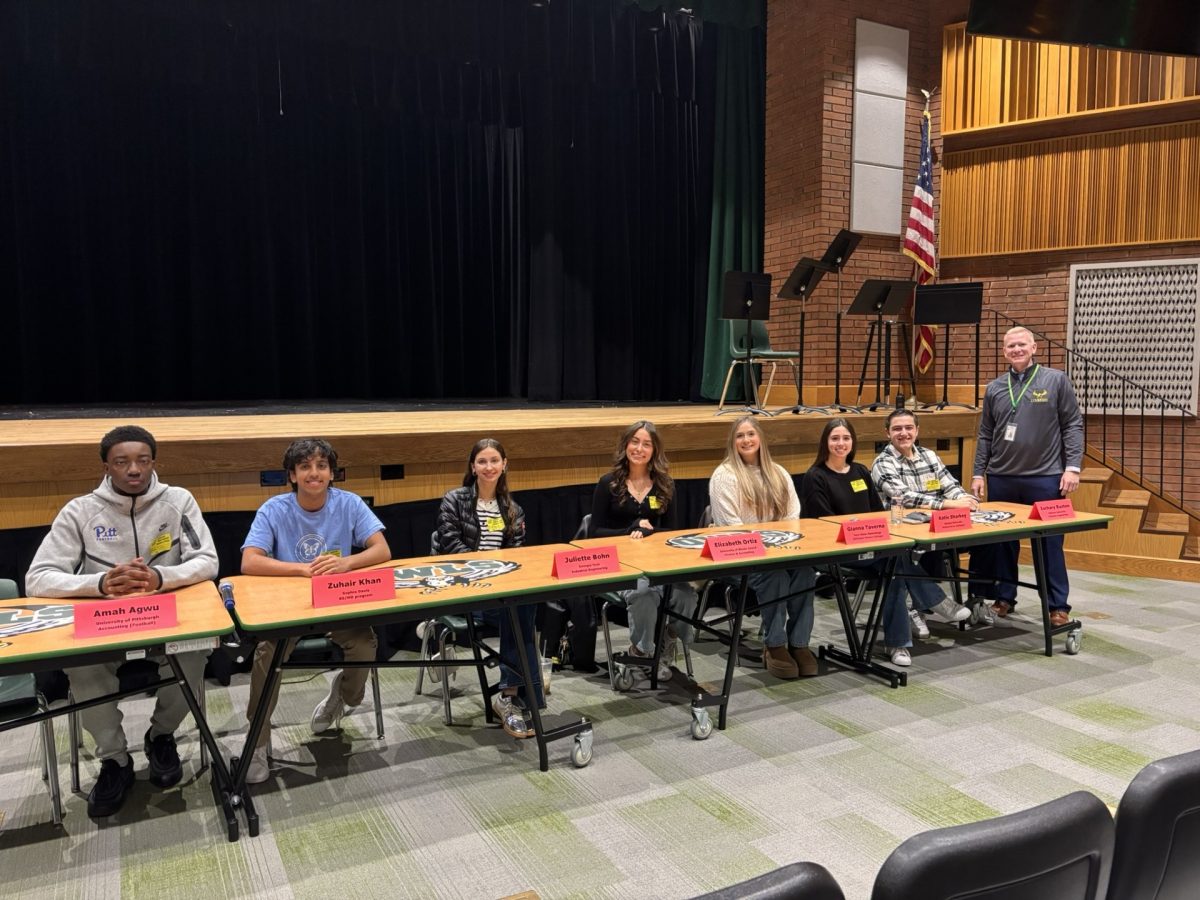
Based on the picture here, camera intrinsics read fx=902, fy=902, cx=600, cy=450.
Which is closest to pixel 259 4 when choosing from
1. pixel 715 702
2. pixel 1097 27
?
pixel 1097 27

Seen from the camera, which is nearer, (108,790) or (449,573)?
(108,790)

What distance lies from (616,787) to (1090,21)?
3.99m

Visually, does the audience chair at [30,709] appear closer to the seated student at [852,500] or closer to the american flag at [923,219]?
the seated student at [852,500]

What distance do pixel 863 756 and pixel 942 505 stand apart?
164 centimetres

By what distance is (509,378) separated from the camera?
8359 millimetres

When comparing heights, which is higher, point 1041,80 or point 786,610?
point 1041,80

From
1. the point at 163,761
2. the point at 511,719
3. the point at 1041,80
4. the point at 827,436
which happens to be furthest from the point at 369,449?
the point at 1041,80

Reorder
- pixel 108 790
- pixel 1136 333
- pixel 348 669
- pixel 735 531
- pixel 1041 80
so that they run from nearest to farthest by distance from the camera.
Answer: pixel 108 790
pixel 348 669
pixel 735 531
pixel 1136 333
pixel 1041 80

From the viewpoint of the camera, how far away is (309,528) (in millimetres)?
3037

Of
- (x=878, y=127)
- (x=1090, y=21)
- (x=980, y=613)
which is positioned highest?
(x=878, y=127)

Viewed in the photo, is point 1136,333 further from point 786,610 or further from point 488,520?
point 488,520

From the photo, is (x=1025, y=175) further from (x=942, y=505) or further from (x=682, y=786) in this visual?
(x=682, y=786)

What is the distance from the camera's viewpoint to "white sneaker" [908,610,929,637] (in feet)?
14.2

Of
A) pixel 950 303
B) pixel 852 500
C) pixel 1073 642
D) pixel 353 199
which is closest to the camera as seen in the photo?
pixel 1073 642
